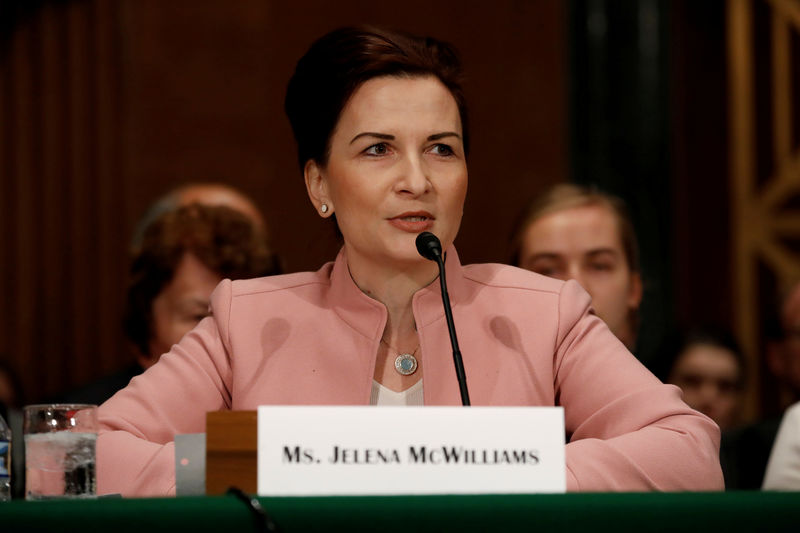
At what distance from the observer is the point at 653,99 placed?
495 cm

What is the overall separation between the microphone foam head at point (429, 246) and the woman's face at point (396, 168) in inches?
4.1

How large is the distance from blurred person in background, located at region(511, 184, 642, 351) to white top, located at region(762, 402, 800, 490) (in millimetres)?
420

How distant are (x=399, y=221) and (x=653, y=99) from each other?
315 cm

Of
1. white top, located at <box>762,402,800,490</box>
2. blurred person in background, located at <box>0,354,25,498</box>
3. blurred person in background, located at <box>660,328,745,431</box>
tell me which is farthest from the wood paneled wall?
white top, located at <box>762,402,800,490</box>

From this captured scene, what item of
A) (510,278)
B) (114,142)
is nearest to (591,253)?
(510,278)

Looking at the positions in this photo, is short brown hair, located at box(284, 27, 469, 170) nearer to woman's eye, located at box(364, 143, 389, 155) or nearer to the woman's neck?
woman's eye, located at box(364, 143, 389, 155)

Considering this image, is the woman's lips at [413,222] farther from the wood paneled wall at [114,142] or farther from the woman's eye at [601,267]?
the wood paneled wall at [114,142]

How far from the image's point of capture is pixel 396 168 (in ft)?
6.73

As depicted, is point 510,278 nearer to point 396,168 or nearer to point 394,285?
point 394,285

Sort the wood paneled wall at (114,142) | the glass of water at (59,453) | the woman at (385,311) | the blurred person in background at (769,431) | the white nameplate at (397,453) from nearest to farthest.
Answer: the white nameplate at (397,453) < the glass of water at (59,453) < the woman at (385,311) < the blurred person in background at (769,431) < the wood paneled wall at (114,142)

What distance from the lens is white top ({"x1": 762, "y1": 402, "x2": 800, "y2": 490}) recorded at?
2.87 meters

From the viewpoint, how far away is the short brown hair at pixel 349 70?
83.4 inches

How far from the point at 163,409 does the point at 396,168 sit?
0.56 meters

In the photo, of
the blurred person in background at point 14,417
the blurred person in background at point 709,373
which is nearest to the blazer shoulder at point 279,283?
the blurred person in background at point 14,417
